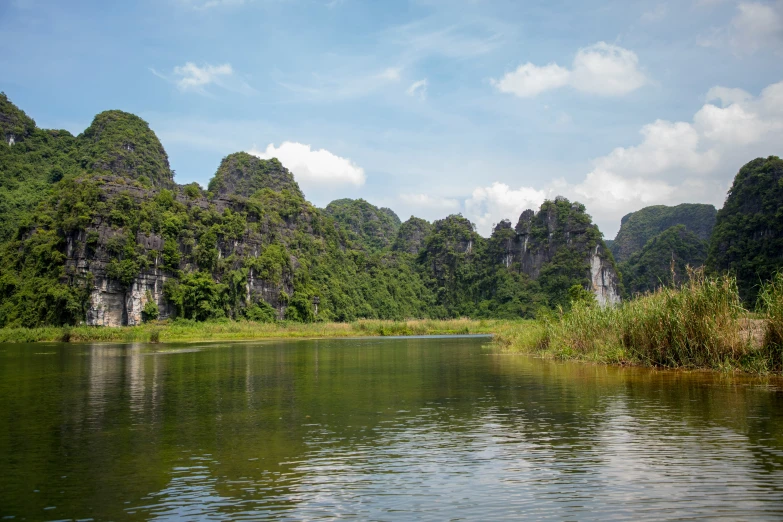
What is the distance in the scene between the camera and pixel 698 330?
1630 centimetres

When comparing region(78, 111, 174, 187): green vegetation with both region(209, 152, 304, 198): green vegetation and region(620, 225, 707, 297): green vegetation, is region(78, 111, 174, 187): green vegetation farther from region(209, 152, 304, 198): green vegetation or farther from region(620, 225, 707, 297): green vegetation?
region(620, 225, 707, 297): green vegetation

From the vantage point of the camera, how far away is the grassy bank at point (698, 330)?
49.0ft

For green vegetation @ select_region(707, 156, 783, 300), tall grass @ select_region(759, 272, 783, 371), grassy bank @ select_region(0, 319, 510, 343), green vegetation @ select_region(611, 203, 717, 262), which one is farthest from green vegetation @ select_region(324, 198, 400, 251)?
tall grass @ select_region(759, 272, 783, 371)

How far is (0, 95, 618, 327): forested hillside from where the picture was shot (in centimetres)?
6338

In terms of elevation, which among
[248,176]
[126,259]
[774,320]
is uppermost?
[248,176]

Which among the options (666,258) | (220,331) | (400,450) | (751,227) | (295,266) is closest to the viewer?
(400,450)

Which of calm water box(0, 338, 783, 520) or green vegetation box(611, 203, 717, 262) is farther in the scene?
green vegetation box(611, 203, 717, 262)

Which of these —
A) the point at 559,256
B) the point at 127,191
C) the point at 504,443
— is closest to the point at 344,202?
the point at 559,256

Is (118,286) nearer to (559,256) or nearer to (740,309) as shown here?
(740,309)

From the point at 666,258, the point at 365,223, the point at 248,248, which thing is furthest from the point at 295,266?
the point at 666,258

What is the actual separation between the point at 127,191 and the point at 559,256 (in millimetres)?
68663

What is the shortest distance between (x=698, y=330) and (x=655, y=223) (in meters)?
156

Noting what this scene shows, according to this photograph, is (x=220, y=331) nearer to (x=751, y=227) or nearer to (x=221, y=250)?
(x=221, y=250)

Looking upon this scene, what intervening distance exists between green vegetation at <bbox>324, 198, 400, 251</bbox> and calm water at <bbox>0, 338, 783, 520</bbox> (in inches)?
4846
